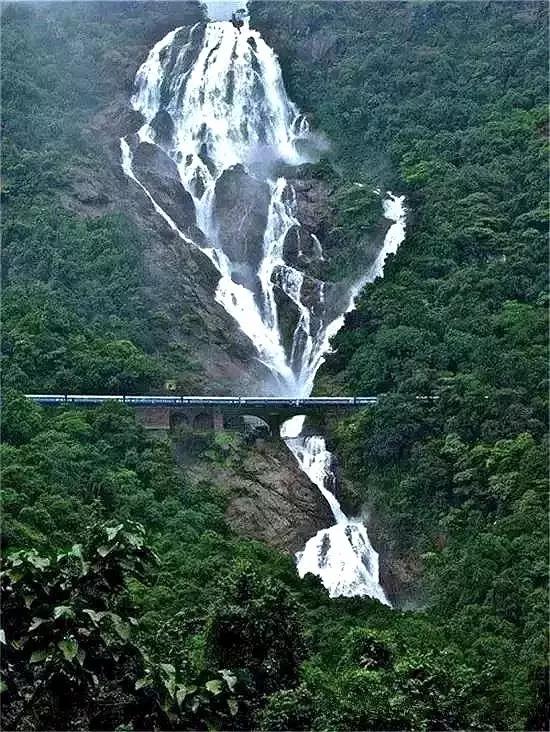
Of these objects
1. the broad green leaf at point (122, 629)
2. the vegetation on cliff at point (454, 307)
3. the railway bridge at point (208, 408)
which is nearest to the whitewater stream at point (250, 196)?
the railway bridge at point (208, 408)

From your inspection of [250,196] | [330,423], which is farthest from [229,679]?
[250,196]

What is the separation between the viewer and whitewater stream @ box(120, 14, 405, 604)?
3512 cm

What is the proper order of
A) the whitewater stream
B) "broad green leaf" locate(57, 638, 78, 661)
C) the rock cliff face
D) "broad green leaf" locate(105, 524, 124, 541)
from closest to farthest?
"broad green leaf" locate(57, 638, 78, 661) → "broad green leaf" locate(105, 524, 124, 541) → the rock cliff face → the whitewater stream

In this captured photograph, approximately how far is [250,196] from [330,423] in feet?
45.0

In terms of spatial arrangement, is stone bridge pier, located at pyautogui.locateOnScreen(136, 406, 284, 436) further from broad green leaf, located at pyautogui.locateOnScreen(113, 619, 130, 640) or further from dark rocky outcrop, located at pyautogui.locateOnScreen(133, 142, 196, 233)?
broad green leaf, located at pyautogui.locateOnScreen(113, 619, 130, 640)

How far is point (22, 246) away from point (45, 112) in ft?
33.7

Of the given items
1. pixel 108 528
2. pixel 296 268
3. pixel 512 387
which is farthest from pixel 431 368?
pixel 108 528

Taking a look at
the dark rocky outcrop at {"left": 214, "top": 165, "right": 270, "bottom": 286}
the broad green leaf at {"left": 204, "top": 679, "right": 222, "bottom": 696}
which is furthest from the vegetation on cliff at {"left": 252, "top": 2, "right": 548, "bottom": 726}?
the broad green leaf at {"left": 204, "top": 679, "right": 222, "bottom": 696}

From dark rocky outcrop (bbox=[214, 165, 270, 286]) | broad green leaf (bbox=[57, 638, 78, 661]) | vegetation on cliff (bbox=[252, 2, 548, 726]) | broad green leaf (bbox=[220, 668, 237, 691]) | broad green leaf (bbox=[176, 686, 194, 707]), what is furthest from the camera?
dark rocky outcrop (bbox=[214, 165, 270, 286])

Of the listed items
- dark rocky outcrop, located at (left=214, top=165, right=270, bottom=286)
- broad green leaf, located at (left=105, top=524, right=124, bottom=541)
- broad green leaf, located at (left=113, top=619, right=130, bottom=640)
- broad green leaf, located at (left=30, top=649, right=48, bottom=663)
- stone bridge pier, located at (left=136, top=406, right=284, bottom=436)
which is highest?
dark rocky outcrop, located at (left=214, top=165, right=270, bottom=286)

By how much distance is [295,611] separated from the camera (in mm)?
15914

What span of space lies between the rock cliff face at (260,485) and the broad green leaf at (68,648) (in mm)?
22488

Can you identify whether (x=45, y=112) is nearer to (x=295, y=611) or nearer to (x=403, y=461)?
(x=403, y=461)

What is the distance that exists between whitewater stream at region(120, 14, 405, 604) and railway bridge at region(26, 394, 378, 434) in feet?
1.87
